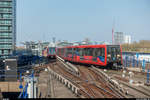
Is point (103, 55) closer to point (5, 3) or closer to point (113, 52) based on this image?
point (113, 52)

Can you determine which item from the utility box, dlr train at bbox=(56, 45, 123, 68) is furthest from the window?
the utility box

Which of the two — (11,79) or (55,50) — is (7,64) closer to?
(11,79)

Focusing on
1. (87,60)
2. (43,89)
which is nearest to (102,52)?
(87,60)

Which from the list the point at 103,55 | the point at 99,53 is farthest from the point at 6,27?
the point at 103,55

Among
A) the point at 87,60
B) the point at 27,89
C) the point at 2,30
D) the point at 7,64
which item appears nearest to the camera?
the point at 27,89

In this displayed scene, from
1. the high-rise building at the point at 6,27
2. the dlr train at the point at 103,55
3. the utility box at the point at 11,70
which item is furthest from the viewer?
the high-rise building at the point at 6,27

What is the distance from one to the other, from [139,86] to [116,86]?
2144 millimetres

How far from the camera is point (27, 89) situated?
934 centimetres

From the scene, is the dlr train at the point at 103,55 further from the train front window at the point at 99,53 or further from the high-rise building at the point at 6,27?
the high-rise building at the point at 6,27

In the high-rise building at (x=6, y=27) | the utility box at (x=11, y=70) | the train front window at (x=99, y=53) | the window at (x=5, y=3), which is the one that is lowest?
the utility box at (x=11, y=70)

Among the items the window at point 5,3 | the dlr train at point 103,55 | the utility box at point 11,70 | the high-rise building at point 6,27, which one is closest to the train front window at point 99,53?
the dlr train at point 103,55

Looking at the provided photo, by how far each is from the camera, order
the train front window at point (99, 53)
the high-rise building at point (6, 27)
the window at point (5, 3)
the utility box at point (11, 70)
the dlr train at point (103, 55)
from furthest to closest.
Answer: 1. the window at point (5, 3)
2. the high-rise building at point (6, 27)
3. the train front window at point (99, 53)
4. the dlr train at point (103, 55)
5. the utility box at point (11, 70)

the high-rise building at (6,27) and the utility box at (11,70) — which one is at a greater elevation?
the high-rise building at (6,27)

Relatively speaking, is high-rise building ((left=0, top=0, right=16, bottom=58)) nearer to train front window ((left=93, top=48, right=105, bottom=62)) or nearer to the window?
the window
